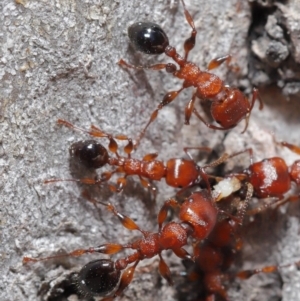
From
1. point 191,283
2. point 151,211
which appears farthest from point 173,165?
point 191,283

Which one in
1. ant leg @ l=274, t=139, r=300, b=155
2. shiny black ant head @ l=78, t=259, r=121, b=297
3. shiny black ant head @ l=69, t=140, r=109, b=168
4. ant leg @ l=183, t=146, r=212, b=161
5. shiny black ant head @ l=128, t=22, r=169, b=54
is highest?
shiny black ant head @ l=128, t=22, r=169, b=54

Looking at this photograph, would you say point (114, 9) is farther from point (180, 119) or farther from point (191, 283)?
point (191, 283)

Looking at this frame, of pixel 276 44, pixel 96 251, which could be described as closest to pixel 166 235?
pixel 96 251

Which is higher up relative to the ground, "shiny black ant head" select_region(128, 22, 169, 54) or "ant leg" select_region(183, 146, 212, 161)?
"shiny black ant head" select_region(128, 22, 169, 54)

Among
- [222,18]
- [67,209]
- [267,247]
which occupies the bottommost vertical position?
[267,247]

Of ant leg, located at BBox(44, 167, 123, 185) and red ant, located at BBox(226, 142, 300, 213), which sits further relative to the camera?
red ant, located at BBox(226, 142, 300, 213)

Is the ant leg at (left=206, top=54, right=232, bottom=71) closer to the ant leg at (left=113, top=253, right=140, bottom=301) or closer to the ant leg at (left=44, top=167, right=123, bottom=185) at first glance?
the ant leg at (left=44, top=167, right=123, bottom=185)

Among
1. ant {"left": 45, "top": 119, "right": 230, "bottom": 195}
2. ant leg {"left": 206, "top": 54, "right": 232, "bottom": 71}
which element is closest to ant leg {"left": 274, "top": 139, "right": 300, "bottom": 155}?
ant {"left": 45, "top": 119, "right": 230, "bottom": 195}
